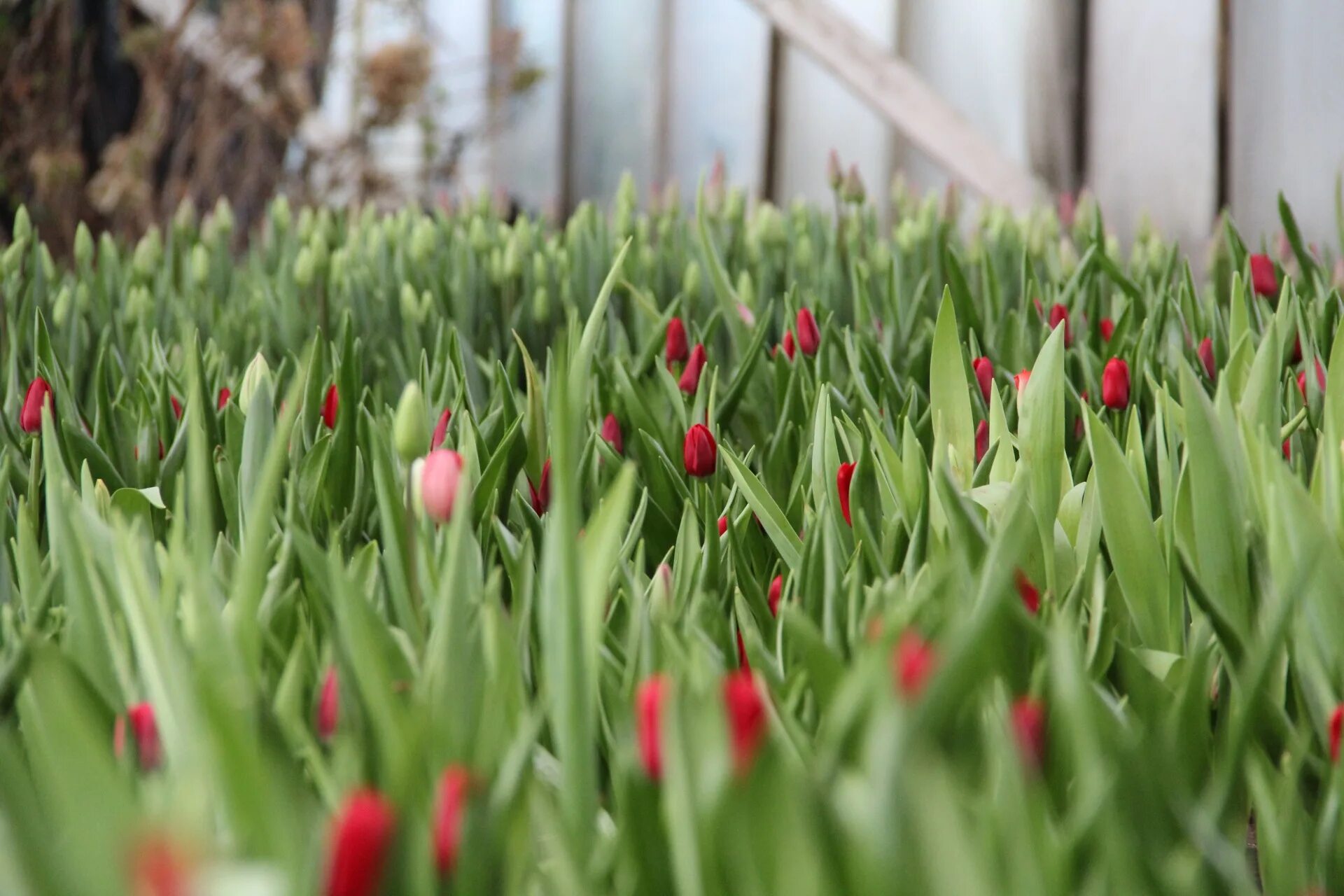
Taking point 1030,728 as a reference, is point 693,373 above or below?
above

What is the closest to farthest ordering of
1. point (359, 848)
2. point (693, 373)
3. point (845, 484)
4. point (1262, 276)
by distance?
point (359, 848)
point (845, 484)
point (693, 373)
point (1262, 276)

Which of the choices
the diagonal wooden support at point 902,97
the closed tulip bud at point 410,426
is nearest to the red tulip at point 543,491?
the closed tulip bud at point 410,426

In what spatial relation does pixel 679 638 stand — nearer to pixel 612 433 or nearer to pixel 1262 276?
pixel 612 433

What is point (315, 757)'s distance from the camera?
1.31 ft

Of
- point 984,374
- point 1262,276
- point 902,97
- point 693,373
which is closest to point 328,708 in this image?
point 693,373

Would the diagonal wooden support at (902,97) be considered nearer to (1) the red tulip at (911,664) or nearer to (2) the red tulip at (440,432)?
(2) the red tulip at (440,432)

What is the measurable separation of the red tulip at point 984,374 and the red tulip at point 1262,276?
1.33 feet

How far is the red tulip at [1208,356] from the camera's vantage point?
104 cm

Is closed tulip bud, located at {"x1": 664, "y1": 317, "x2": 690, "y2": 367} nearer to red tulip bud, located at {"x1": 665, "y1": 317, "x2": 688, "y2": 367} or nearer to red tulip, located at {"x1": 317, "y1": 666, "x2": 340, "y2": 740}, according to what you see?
red tulip bud, located at {"x1": 665, "y1": 317, "x2": 688, "y2": 367}

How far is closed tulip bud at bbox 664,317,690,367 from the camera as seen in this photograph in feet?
3.69

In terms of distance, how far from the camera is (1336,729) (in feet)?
1.40

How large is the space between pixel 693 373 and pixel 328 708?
1.89 ft

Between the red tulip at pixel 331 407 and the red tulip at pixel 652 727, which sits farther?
the red tulip at pixel 331 407

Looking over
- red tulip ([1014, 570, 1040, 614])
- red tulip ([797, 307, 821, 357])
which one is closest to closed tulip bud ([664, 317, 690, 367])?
red tulip ([797, 307, 821, 357])
